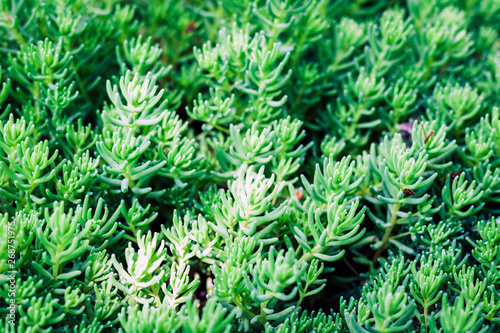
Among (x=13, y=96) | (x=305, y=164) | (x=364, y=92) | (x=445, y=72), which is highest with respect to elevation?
(x=445, y=72)

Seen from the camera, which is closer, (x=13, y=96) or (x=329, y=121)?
(x=13, y=96)

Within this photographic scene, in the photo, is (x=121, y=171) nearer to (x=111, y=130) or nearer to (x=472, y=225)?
(x=111, y=130)

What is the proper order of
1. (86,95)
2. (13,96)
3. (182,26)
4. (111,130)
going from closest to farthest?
(111,130) → (13,96) → (86,95) → (182,26)

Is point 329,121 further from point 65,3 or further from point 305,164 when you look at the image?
point 65,3

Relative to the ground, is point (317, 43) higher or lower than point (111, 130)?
higher

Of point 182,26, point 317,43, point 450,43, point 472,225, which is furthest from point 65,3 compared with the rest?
point 472,225

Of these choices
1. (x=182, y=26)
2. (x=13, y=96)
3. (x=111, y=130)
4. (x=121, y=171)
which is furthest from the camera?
(x=182, y=26)
